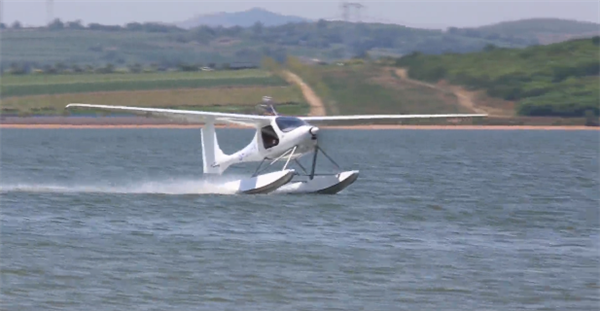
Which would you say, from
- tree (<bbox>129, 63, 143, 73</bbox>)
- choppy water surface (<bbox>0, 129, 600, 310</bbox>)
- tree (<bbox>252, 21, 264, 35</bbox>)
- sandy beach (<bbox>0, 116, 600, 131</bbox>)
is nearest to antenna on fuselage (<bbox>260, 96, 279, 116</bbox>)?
choppy water surface (<bbox>0, 129, 600, 310</bbox>)

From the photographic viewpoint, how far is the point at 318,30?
6325 cm

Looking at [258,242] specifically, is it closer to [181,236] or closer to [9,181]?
[181,236]

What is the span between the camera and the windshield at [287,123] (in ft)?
76.9

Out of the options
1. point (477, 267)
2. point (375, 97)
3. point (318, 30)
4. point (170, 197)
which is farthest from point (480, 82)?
point (477, 267)

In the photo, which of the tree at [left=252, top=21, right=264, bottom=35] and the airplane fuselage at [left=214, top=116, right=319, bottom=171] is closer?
the airplane fuselage at [left=214, top=116, right=319, bottom=171]

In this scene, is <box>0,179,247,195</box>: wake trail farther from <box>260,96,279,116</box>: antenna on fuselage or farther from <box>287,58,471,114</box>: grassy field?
<box>287,58,471,114</box>: grassy field

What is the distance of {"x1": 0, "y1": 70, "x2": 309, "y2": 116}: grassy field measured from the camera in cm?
3559

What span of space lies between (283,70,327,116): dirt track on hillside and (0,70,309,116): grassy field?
0.28 m

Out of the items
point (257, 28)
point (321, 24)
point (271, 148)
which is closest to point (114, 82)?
point (257, 28)

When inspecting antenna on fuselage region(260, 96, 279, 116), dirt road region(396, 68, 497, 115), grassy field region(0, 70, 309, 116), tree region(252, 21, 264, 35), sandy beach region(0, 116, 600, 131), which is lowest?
sandy beach region(0, 116, 600, 131)

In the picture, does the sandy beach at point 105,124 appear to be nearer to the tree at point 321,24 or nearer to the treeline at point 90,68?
the treeline at point 90,68

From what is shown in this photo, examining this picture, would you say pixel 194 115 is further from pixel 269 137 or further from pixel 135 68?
pixel 135 68

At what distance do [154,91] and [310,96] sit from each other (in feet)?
115

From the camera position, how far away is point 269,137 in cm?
2419
